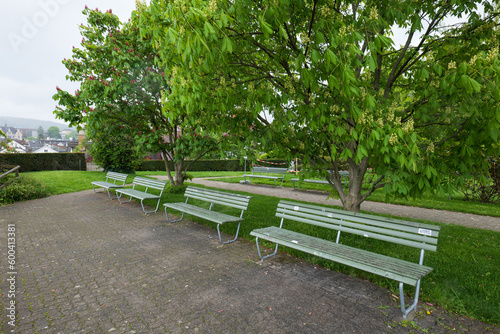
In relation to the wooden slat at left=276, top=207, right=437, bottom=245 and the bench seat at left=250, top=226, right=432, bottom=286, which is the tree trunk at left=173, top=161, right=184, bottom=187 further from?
the bench seat at left=250, top=226, right=432, bottom=286

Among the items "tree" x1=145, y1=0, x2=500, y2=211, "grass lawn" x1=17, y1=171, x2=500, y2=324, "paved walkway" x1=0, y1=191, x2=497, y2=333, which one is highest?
"tree" x1=145, y1=0, x2=500, y2=211

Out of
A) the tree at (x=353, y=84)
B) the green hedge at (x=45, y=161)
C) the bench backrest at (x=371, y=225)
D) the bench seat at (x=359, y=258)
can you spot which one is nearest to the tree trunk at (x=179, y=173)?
the tree at (x=353, y=84)

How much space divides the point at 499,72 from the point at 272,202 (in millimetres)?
7099

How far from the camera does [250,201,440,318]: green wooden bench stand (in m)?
3.01

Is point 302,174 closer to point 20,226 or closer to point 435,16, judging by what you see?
point 435,16

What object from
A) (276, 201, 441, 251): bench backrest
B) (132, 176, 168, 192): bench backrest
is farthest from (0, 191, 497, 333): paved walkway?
(132, 176, 168, 192): bench backrest

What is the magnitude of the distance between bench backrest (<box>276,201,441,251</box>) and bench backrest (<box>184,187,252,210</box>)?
88cm

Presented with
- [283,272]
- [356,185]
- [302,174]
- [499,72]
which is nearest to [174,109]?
[302,174]

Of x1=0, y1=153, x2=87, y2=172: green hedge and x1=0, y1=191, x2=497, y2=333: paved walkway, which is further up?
x1=0, y1=153, x2=87, y2=172: green hedge

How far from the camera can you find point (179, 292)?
3408 millimetres

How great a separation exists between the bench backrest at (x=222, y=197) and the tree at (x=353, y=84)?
1446 mm

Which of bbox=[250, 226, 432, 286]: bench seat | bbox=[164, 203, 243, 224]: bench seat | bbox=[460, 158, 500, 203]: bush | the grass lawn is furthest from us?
bbox=[460, 158, 500, 203]: bush

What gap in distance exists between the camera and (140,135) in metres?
9.34

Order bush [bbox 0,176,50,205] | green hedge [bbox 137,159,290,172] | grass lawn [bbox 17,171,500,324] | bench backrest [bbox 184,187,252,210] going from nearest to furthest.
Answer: grass lawn [bbox 17,171,500,324] < bench backrest [bbox 184,187,252,210] < bush [bbox 0,176,50,205] < green hedge [bbox 137,159,290,172]
